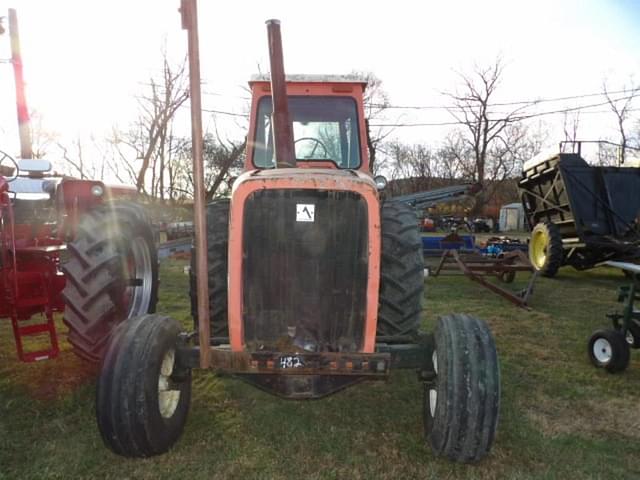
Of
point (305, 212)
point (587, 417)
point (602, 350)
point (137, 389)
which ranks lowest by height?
point (587, 417)

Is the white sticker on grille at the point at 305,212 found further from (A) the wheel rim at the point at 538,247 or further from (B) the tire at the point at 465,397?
(A) the wheel rim at the point at 538,247

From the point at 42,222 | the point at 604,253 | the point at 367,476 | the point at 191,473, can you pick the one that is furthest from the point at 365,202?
the point at 604,253

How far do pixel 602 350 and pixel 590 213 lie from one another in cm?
555

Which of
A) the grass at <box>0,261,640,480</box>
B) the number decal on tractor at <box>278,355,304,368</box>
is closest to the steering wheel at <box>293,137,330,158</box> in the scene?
the grass at <box>0,261,640,480</box>

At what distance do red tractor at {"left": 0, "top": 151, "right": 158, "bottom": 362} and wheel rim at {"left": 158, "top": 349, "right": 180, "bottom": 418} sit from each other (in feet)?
2.70

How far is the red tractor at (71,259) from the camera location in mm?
3365

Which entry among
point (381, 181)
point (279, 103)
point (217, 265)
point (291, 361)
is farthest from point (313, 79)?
point (291, 361)

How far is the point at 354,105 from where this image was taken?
424cm

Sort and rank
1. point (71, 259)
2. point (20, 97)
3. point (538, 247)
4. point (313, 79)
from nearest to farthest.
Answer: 1. point (71, 259)
2. point (313, 79)
3. point (20, 97)
4. point (538, 247)

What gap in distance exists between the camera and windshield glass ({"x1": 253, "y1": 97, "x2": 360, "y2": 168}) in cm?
423

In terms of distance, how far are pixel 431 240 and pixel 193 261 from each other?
8860 millimetres

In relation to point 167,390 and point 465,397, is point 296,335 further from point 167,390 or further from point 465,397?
point 465,397

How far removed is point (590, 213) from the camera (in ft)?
29.9

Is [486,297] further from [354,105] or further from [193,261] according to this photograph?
[193,261]
